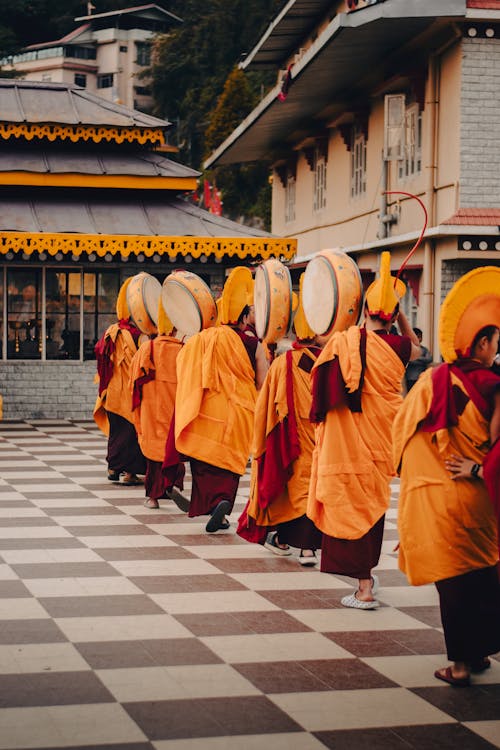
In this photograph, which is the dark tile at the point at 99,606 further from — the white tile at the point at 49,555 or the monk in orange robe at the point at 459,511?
the monk in orange robe at the point at 459,511

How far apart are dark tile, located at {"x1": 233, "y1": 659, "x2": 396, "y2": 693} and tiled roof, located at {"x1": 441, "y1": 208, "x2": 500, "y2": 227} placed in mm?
11317

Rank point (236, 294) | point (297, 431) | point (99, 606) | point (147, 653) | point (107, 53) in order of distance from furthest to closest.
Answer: point (107, 53)
point (236, 294)
point (297, 431)
point (99, 606)
point (147, 653)

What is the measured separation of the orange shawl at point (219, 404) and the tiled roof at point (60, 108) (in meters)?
10.2

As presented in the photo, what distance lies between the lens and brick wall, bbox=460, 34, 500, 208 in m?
16.9

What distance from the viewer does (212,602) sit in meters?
7.23

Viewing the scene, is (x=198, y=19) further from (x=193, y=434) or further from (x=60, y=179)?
(x=193, y=434)

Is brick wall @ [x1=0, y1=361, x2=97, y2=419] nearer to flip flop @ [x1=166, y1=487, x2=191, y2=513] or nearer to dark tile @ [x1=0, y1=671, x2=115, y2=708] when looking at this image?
flip flop @ [x1=166, y1=487, x2=191, y2=513]

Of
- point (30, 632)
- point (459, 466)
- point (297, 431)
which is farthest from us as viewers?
point (297, 431)

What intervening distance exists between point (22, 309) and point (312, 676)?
1387 cm

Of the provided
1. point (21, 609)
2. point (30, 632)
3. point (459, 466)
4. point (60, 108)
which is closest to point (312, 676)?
point (459, 466)

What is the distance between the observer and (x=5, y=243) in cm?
1752

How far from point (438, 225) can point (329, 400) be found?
1013cm

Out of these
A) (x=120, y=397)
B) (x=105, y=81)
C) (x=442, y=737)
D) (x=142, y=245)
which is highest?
(x=105, y=81)

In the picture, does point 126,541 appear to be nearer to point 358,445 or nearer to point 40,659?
point 358,445
